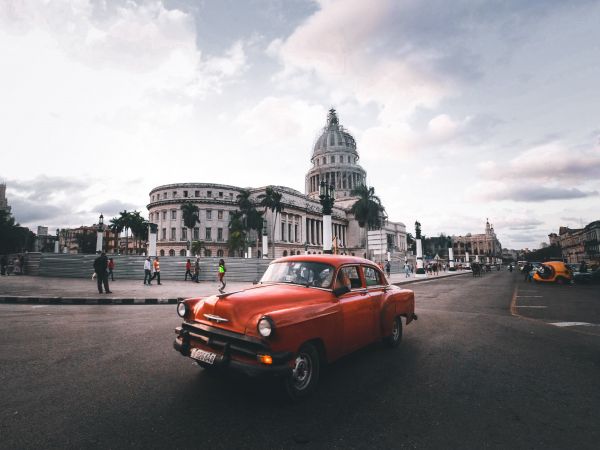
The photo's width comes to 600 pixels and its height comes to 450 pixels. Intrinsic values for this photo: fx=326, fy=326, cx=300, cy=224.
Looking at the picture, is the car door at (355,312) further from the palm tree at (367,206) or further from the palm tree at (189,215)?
the palm tree at (189,215)

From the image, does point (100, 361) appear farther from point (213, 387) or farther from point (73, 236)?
point (73, 236)

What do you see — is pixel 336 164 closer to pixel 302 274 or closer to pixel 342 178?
pixel 342 178

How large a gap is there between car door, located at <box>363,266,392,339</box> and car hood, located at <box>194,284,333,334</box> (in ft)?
3.70

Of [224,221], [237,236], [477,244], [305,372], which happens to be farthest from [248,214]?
[477,244]

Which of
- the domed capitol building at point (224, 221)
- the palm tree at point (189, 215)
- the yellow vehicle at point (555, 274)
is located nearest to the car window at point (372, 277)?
the yellow vehicle at point (555, 274)

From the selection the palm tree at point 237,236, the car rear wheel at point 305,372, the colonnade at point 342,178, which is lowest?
the car rear wheel at point 305,372

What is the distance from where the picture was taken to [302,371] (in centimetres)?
379

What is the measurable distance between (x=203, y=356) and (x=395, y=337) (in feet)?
12.0

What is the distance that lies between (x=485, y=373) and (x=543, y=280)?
80.1 feet

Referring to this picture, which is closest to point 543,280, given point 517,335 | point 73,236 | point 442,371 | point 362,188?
point 517,335

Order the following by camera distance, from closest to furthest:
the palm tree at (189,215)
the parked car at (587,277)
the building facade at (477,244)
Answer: the parked car at (587,277) < the palm tree at (189,215) < the building facade at (477,244)

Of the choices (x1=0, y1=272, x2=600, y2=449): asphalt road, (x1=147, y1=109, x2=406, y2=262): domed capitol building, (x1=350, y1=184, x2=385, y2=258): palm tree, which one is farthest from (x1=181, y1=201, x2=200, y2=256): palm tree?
(x1=0, y1=272, x2=600, y2=449): asphalt road

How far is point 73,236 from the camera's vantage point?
426 feet

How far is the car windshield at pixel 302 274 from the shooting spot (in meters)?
4.60
